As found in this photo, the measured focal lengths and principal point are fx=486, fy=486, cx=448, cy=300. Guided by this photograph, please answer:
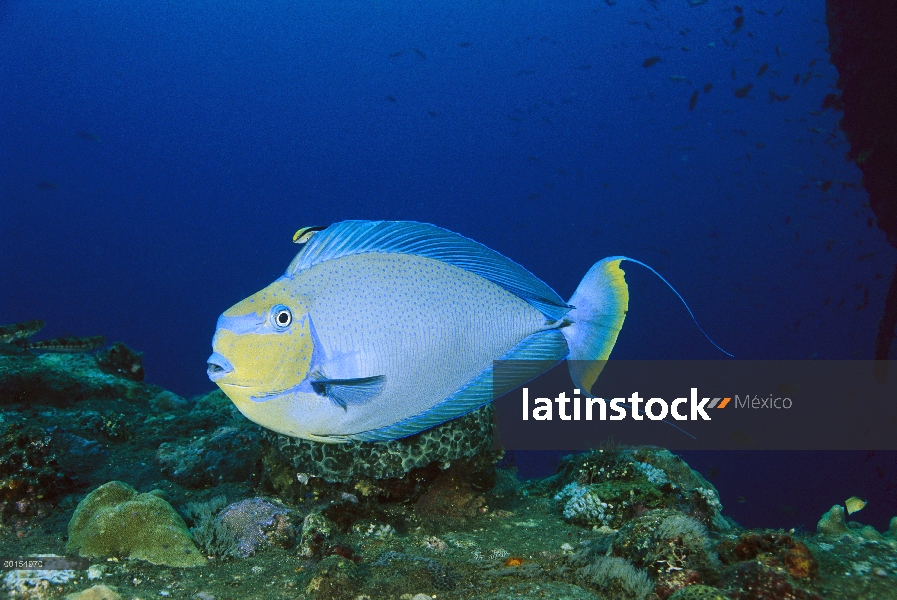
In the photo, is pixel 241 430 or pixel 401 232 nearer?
pixel 401 232

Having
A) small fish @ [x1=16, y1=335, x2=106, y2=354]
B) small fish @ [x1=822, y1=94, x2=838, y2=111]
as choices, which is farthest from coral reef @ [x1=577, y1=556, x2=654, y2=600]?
small fish @ [x1=822, y1=94, x2=838, y2=111]

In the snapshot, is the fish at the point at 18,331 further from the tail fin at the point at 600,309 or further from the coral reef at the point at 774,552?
the coral reef at the point at 774,552

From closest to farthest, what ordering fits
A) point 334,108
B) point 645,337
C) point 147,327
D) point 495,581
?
1. point 495,581
2. point 645,337
3. point 147,327
4. point 334,108

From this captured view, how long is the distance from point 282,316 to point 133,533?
10.7 ft

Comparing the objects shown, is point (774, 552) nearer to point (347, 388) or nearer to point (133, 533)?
point (347, 388)

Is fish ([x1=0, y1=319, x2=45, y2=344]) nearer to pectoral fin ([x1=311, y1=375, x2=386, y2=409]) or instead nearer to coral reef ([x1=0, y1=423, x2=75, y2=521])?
coral reef ([x1=0, y1=423, x2=75, y2=521])

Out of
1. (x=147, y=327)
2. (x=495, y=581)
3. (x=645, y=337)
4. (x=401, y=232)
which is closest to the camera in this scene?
(x=401, y=232)

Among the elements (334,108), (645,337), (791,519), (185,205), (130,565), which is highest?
(334,108)

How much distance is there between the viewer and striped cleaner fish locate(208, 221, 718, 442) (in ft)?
2.99

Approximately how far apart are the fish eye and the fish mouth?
0.11 metres

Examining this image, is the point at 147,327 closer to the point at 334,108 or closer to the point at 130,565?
the point at 334,108

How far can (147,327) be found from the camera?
2379 inches

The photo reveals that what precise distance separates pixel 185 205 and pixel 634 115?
64.7 metres

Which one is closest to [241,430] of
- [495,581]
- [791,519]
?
[495,581]
